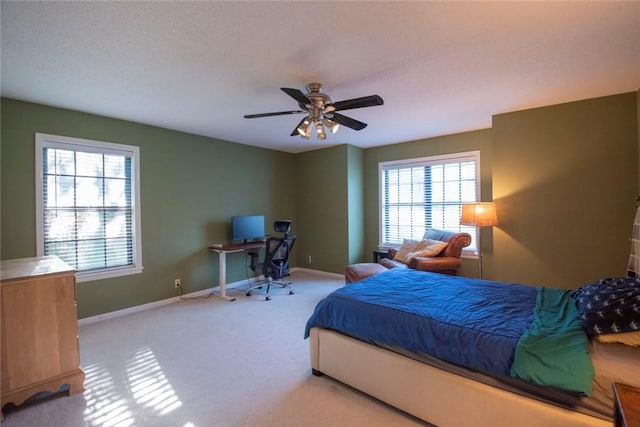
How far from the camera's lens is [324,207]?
5.66 meters

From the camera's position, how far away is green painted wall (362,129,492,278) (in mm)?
4371

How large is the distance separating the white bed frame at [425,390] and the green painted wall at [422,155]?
3.17 metres

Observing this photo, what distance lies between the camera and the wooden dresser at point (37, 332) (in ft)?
6.29

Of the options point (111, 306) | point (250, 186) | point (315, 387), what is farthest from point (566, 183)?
point (111, 306)

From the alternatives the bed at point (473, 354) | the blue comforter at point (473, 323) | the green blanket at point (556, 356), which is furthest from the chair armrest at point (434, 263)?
the green blanket at point (556, 356)

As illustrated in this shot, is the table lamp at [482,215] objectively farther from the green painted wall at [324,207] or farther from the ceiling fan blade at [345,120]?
the green painted wall at [324,207]

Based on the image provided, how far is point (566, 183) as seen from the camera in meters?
3.23

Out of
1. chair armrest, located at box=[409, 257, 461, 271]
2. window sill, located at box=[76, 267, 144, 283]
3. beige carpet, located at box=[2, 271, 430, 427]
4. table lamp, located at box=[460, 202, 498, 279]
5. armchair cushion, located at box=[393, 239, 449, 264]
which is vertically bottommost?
beige carpet, located at box=[2, 271, 430, 427]

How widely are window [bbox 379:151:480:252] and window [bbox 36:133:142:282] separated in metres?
4.06

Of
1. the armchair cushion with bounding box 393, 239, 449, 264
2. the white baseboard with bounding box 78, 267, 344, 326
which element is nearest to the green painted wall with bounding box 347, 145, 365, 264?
the armchair cushion with bounding box 393, 239, 449, 264

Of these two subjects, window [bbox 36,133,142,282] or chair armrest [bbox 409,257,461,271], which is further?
chair armrest [bbox 409,257,461,271]

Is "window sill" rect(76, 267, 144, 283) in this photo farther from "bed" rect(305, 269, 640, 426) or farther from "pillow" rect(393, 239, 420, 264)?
"pillow" rect(393, 239, 420, 264)

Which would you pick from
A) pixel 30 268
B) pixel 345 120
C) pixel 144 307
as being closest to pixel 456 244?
pixel 345 120

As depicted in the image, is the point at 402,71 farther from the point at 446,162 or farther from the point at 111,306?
the point at 111,306
